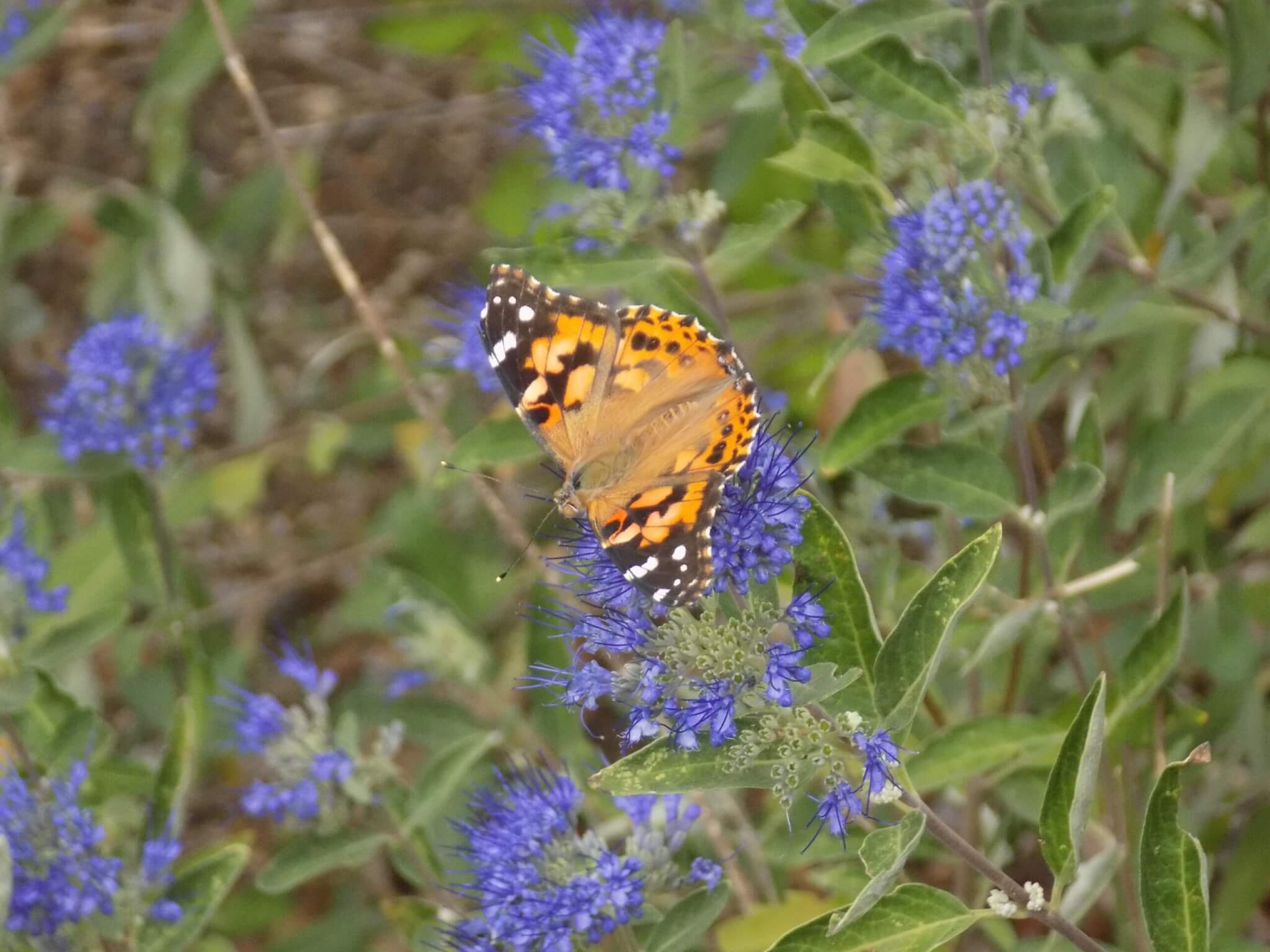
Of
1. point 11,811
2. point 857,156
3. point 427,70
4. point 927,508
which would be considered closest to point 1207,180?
point 927,508

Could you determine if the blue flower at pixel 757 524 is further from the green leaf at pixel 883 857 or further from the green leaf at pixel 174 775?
the green leaf at pixel 174 775

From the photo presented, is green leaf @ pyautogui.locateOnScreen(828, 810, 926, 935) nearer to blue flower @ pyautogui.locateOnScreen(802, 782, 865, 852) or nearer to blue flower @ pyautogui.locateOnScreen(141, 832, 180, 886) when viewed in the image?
blue flower @ pyautogui.locateOnScreen(802, 782, 865, 852)

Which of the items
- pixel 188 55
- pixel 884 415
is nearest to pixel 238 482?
pixel 188 55

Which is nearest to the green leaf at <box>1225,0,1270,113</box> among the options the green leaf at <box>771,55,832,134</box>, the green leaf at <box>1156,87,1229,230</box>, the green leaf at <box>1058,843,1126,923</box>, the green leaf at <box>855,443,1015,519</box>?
the green leaf at <box>1156,87,1229,230</box>

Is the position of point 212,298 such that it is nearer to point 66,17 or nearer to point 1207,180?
point 66,17

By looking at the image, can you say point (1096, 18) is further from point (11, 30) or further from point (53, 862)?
point (11, 30)
